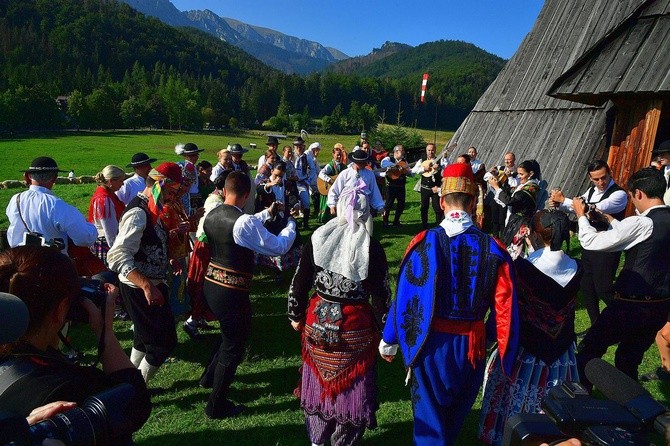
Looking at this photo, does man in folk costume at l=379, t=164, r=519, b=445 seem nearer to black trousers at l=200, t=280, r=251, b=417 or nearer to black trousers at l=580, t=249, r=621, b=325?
black trousers at l=200, t=280, r=251, b=417

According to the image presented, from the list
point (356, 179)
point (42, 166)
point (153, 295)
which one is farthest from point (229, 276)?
point (356, 179)

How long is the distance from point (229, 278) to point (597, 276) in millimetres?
4053

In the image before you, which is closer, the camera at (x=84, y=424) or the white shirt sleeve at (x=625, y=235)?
the camera at (x=84, y=424)

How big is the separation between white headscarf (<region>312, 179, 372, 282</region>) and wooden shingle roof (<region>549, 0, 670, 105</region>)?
644 centimetres

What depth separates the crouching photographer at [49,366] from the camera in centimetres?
159

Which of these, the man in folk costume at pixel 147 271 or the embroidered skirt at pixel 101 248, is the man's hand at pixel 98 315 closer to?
the man in folk costume at pixel 147 271

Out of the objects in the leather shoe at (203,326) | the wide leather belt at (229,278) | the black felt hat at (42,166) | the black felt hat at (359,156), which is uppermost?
the black felt hat at (359,156)

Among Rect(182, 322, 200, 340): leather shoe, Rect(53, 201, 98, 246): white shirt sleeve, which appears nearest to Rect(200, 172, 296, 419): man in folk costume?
Rect(53, 201, 98, 246): white shirt sleeve

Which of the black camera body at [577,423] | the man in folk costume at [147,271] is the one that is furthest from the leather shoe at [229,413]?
the black camera body at [577,423]

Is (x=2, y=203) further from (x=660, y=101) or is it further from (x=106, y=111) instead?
(x=106, y=111)

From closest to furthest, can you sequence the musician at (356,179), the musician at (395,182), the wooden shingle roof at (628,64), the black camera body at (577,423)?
the black camera body at (577,423) < the wooden shingle roof at (628,64) < the musician at (356,179) < the musician at (395,182)

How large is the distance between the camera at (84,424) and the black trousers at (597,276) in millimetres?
5021

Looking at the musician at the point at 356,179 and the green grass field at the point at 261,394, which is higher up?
the musician at the point at 356,179

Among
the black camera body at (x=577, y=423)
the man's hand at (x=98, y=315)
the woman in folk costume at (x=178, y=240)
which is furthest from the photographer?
the woman in folk costume at (x=178, y=240)
